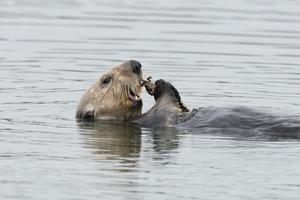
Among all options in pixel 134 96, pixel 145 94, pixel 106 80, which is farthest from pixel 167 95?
pixel 145 94

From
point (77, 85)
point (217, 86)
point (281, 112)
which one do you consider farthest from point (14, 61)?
point (281, 112)

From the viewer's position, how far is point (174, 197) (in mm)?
7875

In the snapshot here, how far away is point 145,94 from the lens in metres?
13.3

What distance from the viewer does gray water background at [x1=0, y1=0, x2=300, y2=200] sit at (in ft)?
27.3

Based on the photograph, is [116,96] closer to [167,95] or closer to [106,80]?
[106,80]

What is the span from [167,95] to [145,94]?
2449 mm

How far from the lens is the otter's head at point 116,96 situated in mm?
11062

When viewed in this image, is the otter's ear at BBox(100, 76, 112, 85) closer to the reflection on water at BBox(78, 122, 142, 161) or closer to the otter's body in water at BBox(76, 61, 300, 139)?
the otter's body in water at BBox(76, 61, 300, 139)

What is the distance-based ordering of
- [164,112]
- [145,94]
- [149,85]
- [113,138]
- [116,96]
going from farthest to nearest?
[145,94] → [116,96] → [149,85] → [164,112] → [113,138]

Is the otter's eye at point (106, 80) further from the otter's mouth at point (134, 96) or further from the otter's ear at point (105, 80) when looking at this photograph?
the otter's mouth at point (134, 96)

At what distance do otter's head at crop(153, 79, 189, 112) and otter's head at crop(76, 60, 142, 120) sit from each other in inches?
9.0

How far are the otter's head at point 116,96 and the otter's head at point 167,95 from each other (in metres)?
0.23

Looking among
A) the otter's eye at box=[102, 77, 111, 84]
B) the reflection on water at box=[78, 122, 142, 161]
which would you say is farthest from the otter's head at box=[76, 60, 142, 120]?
the reflection on water at box=[78, 122, 142, 161]

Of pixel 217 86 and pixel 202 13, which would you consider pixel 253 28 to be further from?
pixel 217 86
